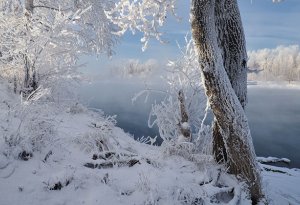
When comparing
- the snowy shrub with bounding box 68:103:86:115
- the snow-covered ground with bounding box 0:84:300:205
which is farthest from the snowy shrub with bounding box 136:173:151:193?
the snowy shrub with bounding box 68:103:86:115

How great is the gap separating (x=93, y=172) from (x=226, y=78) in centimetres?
232

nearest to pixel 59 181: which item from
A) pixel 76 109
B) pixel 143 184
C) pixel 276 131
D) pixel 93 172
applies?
pixel 93 172

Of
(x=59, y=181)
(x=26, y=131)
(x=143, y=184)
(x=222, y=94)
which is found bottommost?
(x=143, y=184)

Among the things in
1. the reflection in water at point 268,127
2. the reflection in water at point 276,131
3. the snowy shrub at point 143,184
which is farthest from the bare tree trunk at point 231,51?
the reflection in water at point 276,131

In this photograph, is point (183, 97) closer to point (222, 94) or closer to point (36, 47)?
point (222, 94)

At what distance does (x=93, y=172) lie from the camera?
429cm

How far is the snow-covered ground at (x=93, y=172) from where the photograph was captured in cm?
371

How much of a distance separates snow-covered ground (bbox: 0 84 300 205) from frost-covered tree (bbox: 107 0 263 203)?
0.28m

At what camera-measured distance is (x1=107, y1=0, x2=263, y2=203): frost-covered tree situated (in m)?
4.95

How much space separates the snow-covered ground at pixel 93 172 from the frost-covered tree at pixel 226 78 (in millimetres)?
285

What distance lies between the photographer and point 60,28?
9.47m

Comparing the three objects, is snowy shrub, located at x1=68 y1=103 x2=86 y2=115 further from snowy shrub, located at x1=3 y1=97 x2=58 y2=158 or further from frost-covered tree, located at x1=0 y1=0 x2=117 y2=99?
snowy shrub, located at x1=3 y1=97 x2=58 y2=158

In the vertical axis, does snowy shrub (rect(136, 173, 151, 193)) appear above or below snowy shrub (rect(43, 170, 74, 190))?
below

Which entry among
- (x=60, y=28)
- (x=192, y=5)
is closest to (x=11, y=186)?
(x=192, y=5)
